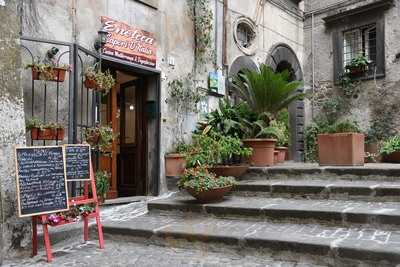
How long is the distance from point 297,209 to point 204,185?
A: 1211 mm

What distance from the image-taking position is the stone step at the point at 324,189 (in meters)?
4.72

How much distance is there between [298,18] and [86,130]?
7.70 meters

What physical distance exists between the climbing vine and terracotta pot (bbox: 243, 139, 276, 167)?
2.18 meters

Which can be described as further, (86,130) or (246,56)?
(246,56)

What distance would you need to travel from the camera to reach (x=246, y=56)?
9.35 m

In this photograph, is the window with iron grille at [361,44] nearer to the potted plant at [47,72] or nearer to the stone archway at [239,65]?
the stone archway at [239,65]

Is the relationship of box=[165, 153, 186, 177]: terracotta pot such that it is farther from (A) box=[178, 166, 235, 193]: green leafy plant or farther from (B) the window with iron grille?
(B) the window with iron grille

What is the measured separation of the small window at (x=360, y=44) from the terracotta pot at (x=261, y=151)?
5.11 meters

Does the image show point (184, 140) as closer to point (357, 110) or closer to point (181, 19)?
point (181, 19)

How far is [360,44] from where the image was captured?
1080 centimetres

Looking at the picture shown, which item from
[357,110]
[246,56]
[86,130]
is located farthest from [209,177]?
[357,110]

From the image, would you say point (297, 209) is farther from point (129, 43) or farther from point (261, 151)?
point (129, 43)

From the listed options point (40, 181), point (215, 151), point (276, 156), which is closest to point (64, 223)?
point (40, 181)

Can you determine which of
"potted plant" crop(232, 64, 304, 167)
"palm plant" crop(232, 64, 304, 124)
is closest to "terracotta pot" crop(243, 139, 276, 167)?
"potted plant" crop(232, 64, 304, 167)
